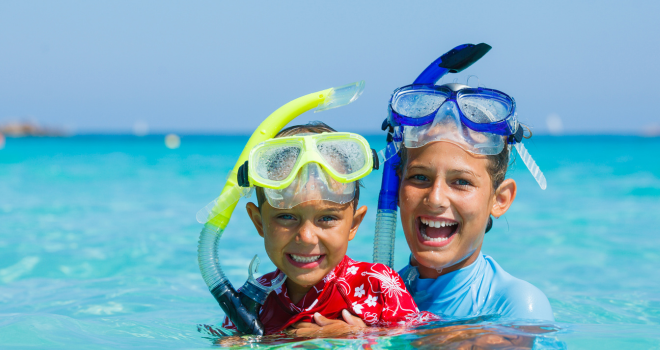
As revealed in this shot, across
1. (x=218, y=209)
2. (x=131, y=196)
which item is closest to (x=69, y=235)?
(x=131, y=196)

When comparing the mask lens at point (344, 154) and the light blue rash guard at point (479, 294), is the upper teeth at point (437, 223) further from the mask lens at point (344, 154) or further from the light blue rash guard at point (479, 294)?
the mask lens at point (344, 154)

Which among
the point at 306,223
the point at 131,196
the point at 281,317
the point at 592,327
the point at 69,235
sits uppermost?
the point at 131,196

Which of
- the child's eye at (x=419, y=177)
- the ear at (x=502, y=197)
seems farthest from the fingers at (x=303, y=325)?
the ear at (x=502, y=197)

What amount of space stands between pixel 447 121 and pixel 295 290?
103 centimetres

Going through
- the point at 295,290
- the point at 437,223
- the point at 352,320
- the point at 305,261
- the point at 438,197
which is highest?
the point at 438,197

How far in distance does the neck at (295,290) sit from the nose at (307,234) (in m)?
0.36

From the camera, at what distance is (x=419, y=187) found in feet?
8.59

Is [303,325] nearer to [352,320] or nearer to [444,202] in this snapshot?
[352,320]

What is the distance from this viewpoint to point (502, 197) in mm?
2795

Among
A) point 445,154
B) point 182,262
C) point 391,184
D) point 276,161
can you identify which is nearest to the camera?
point 276,161

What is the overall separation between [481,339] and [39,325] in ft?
7.58

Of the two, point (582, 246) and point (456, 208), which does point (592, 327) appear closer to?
point (456, 208)

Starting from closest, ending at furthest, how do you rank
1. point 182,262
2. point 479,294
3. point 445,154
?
point 445,154
point 479,294
point 182,262

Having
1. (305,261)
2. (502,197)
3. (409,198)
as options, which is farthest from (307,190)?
(502,197)
